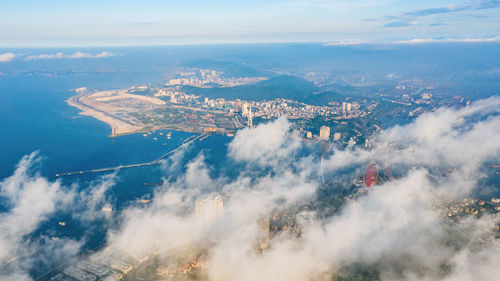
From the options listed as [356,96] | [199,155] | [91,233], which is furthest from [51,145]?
[356,96]

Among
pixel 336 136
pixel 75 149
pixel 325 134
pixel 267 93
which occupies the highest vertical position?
pixel 267 93

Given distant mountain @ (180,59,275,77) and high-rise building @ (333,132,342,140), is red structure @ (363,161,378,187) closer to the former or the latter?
high-rise building @ (333,132,342,140)

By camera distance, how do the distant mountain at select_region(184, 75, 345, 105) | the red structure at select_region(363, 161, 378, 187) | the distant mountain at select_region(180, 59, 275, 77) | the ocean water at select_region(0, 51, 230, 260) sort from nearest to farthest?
the ocean water at select_region(0, 51, 230, 260) → the red structure at select_region(363, 161, 378, 187) → the distant mountain at select_region(184, 75, 345, 105) → the distant mountain at select_region(180, 59, 275, 77)

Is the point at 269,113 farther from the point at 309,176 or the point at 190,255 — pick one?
the point at 190,255

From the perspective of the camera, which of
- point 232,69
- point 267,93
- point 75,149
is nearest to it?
point 75,149

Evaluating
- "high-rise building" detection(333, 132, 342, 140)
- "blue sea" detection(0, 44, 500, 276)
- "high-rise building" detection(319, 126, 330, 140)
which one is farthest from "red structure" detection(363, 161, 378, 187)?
"blue sea" detection(0, 44, 500, 276)

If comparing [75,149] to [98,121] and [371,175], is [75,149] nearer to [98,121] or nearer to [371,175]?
[98,121]

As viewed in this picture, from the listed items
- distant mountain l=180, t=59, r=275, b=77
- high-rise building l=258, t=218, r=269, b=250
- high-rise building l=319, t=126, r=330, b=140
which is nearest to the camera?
high-rise building l=258, t=218, r=269, b=250

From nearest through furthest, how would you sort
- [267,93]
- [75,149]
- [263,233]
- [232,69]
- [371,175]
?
[263,233]
[371,175]
[75,149]
[267,93]
[232,69]

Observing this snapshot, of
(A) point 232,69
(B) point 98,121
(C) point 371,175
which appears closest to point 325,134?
(C) point 371,175
